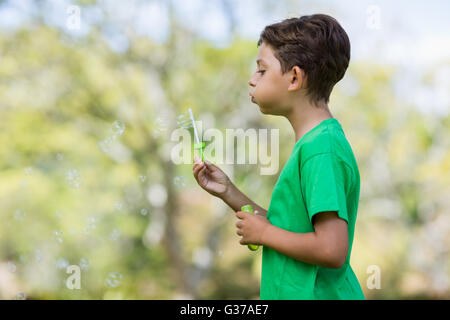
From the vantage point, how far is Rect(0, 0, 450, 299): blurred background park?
5.89m

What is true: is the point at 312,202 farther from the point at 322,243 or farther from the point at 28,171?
the point at 28,171

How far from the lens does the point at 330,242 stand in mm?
834

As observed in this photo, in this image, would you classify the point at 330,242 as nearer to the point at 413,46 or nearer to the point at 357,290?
the point at 357,290

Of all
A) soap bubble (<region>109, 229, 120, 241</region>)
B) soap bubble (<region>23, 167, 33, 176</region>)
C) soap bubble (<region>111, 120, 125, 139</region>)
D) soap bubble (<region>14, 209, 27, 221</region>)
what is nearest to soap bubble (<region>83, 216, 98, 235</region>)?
soap bubble (<region>109, 229, 120, 241</region>)

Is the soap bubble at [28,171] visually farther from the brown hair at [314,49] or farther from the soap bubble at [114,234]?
the brown hair at [314,49]

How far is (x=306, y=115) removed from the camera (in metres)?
0.98

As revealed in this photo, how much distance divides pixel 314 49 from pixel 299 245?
38 cm

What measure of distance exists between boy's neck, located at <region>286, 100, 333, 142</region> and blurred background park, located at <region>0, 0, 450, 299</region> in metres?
4.56

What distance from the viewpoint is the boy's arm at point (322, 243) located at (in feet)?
2.74

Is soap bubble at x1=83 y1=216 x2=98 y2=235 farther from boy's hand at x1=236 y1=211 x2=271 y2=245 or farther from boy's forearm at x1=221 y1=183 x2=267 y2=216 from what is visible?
boy's hand at x1=236 y1=211 x2=271 y2=245

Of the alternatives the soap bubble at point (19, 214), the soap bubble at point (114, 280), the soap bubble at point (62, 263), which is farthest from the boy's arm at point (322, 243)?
the soap bubble at point (62, 263)

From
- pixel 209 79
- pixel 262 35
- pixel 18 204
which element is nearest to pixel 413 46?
pixel 209 79

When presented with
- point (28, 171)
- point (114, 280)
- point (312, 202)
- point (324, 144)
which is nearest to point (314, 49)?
point (324, 144)

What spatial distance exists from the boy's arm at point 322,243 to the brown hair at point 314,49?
265mm
